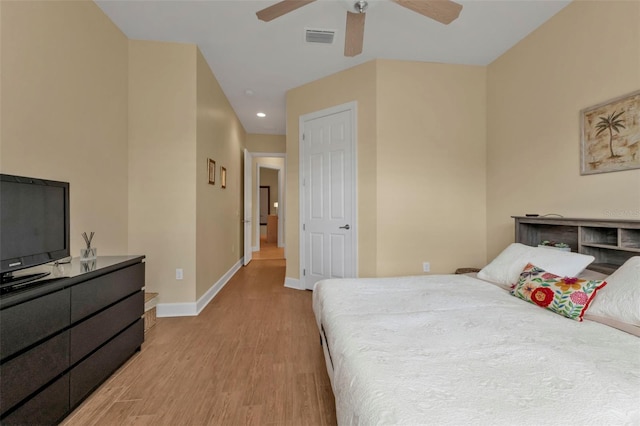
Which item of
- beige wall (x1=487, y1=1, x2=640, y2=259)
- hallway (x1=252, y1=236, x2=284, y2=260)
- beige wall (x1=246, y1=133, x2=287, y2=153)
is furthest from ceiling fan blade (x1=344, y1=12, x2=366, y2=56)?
hallway (x1=252, y1=236, x2=284, y2=260)

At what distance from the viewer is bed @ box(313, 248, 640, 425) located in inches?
27.4

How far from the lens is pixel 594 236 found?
2025mm

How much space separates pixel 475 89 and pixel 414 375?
363cm

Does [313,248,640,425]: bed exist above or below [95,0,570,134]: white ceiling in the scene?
below

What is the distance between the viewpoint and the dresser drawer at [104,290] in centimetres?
144

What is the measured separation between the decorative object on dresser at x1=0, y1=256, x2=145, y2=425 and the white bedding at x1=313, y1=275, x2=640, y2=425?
133 cm

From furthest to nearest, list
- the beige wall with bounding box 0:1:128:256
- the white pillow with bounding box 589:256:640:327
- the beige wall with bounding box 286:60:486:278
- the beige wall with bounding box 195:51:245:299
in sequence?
1. the beige wall with bounding box 286:60:486:278
2. the beige wall with bounding box 195:51:245:299
3. the beige wall with bounding box 0:1:128:256
4. the white pillow with bounding box 589:256:640:327

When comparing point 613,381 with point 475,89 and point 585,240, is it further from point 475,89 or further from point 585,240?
point 475,89

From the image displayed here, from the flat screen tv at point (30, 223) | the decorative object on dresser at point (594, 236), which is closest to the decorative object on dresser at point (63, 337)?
the flat screen tv at point (30, 223)

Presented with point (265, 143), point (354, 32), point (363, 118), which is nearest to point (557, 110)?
point (363, 118)

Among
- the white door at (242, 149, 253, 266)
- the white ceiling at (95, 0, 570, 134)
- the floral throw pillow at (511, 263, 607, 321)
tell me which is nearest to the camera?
the floral throw pillow at (511, 263, 607, 321)

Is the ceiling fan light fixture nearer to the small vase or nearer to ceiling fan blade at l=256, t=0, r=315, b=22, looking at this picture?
Answer: ceiling fan blade at l=256, t=0, r=315, b=22

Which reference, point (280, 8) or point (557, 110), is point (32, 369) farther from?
point (557, 110)

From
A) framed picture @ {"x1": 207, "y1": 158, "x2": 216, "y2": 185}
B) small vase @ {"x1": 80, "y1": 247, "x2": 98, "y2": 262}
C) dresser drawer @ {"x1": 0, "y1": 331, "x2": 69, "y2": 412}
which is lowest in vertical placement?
dresser drawer @ {"x1": 0, "y1": 331, "x2": 69, "y2": 412}
